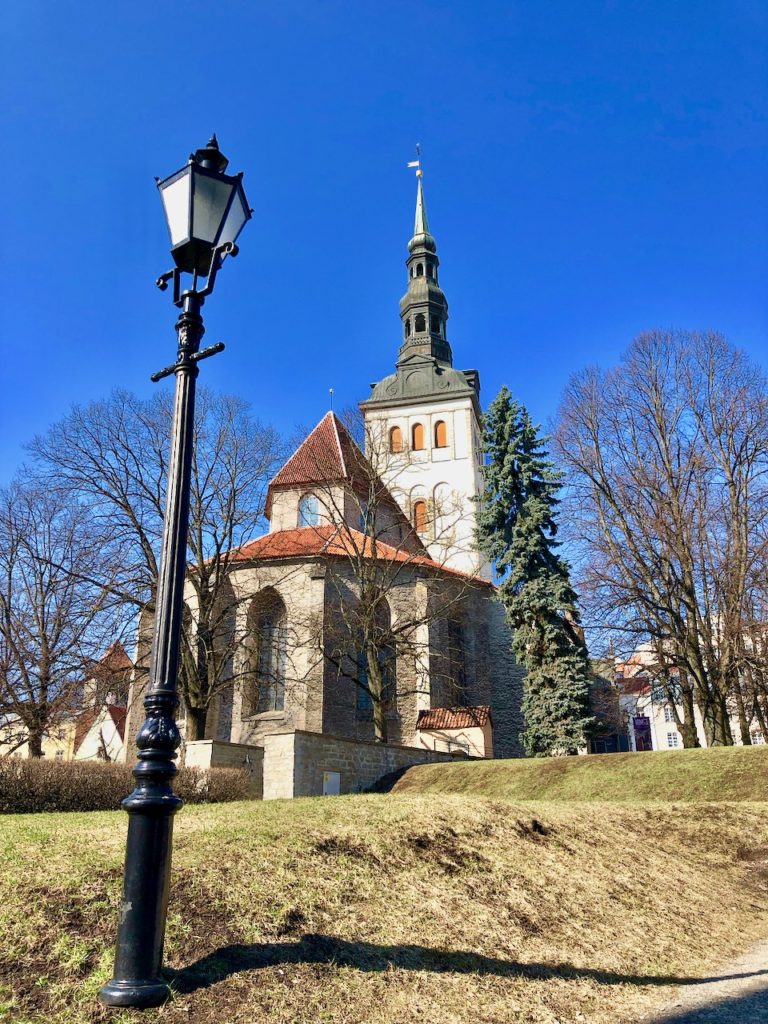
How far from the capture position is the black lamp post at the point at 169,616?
3.92m

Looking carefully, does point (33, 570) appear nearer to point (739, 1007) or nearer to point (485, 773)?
point (485, 773)

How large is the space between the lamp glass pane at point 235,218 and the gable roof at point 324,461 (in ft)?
77.0

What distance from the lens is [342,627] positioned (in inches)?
1089

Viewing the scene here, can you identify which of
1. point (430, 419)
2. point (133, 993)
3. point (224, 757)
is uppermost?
point (430, 419)

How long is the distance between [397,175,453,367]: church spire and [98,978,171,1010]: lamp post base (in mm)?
45170

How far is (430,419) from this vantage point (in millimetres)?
44719

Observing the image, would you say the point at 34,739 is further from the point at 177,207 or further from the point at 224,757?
the point at 177,207

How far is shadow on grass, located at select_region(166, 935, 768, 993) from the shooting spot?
182 inches

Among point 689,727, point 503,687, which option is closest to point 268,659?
point 503,687

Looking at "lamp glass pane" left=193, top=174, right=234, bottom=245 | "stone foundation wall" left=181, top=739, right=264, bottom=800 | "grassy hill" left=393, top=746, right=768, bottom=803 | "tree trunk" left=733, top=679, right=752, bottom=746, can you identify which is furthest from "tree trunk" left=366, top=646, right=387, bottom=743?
"lamp glass pane" left=193, top=174, right=234, bottom=245

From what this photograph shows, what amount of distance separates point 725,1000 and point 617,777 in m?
11.9

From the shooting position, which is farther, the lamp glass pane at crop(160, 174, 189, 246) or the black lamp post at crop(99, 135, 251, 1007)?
the lamp glass pane at crop(160, 174, 189, 246)

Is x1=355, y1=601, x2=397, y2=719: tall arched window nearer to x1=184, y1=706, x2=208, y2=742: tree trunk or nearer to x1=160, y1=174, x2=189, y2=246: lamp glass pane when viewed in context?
x1=184, y1=706, x2=208, y2=742: tree trunk

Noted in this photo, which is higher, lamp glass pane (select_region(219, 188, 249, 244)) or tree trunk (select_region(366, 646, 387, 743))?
lamp glass pane (select_region(219, 188, 249, 244))
